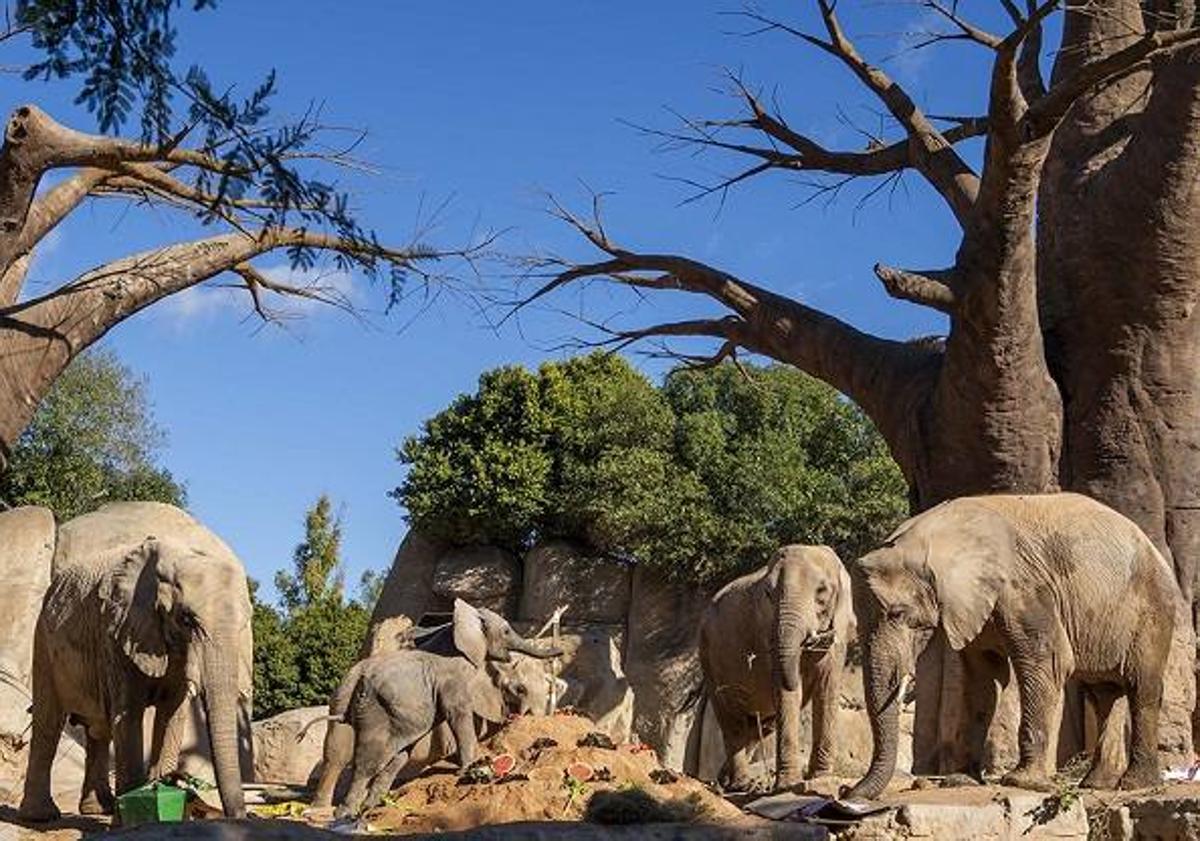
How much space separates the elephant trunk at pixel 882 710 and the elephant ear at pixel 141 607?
417 centimetres

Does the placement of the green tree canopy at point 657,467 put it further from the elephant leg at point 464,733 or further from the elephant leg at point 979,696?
the elephant leg at point 979,696

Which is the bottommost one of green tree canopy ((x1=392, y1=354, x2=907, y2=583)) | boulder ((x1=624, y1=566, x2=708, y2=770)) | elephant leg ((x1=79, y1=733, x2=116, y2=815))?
elephant leg ((x1=79, y1=733, x2=116, y2=815))

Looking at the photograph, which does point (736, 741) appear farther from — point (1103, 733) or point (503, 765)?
point (1103, 733)

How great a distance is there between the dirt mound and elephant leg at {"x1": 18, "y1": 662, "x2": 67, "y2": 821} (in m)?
2.21

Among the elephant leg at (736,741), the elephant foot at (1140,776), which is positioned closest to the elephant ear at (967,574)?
the elephant foot at (1140,776)

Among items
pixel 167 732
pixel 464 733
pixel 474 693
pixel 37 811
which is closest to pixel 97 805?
pixel 37 811

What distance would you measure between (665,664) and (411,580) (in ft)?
14.5

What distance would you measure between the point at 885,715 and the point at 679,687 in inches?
543

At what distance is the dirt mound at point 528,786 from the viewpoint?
32.1ft

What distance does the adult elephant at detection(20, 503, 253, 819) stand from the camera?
930 cm

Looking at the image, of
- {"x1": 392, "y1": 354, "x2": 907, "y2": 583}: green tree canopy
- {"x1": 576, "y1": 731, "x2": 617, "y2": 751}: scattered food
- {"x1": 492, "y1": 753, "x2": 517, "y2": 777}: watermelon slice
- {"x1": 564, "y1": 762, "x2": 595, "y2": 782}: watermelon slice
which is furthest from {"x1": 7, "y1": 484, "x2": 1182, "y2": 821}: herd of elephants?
{"x1": 392, "y1": 354, "x2": 907, "y2": 583}: green tree canopy

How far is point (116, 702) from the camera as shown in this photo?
9.80 meters

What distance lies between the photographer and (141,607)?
31.8 ft

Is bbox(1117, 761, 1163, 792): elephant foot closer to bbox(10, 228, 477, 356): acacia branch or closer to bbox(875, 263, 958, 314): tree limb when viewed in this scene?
bbox(875, 263, 958, 314): tree limb
